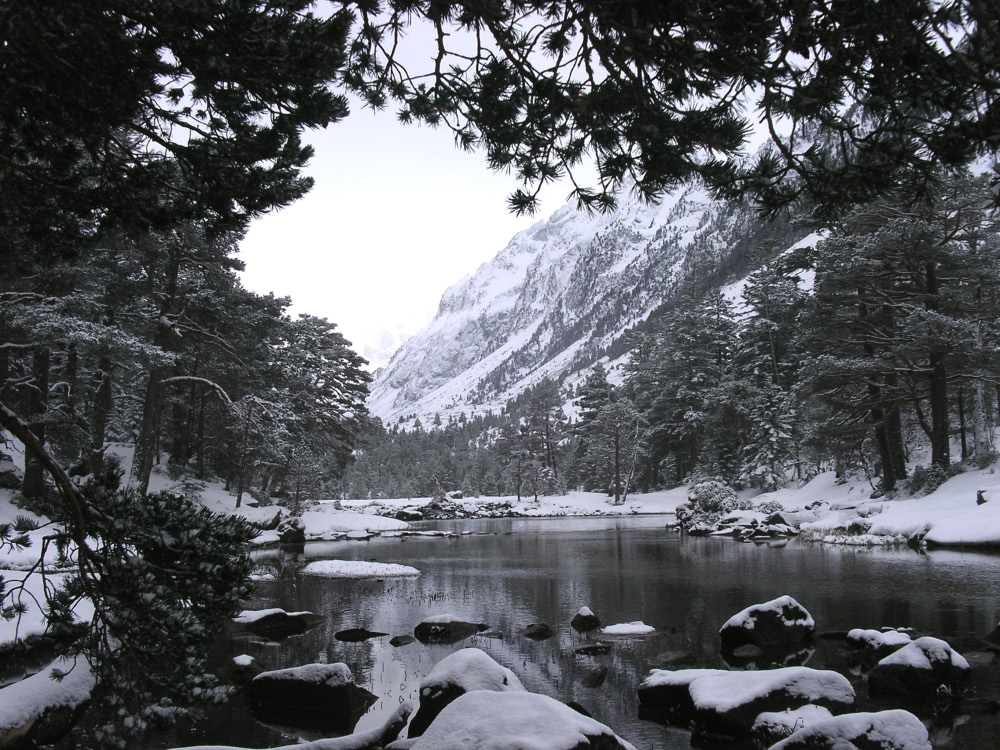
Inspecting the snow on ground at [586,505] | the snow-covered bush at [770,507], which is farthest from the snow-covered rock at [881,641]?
the snow on ground at [586,505]

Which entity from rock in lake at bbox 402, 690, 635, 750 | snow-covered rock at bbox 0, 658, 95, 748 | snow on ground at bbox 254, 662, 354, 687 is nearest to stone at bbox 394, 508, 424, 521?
snow on ground at bbox 254, 662, 354, 687

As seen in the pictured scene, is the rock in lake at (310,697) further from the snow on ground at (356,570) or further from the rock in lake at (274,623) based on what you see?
the snow on ground at (356,570)

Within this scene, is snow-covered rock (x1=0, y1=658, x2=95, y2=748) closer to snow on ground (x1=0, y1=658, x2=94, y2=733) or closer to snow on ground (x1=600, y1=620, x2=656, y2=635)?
snow on ground (x1=0, y1=658, x2=94, y2=733)

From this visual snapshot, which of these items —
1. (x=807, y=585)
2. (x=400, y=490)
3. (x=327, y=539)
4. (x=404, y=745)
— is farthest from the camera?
(x=400, y=490)

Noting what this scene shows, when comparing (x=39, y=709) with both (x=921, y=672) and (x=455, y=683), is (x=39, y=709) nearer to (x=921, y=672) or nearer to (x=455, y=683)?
(x=455, y=683)

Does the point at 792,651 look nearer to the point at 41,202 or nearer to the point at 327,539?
the point at 41,202

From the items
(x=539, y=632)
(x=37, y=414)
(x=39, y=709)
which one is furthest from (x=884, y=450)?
(x=37, y=414)

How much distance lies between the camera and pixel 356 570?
20422 millimetres

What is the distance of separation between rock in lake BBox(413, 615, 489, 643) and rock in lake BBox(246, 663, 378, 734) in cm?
330

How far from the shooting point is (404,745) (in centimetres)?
606

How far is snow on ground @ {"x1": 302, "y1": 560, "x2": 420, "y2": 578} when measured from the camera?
65.5 feet

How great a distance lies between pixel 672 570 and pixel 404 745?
575 inches

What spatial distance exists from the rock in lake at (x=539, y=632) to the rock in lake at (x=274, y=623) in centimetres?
462

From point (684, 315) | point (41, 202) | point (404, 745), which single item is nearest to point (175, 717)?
→ point (404, 745)
